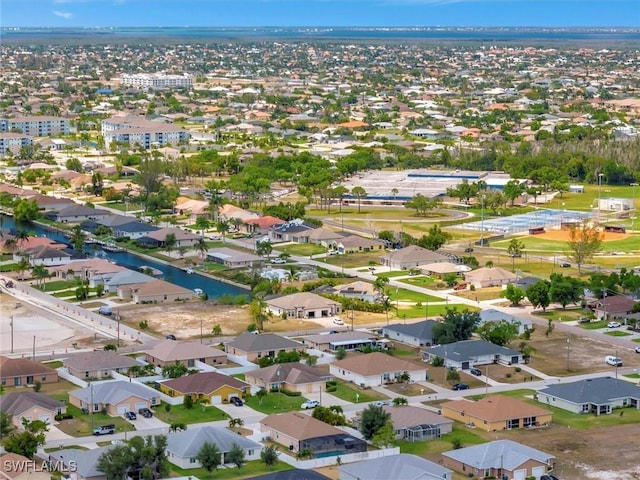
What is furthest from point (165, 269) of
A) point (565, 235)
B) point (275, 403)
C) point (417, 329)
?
point (275, 403)

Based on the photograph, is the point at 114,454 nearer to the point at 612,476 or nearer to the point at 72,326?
the point at 612,476

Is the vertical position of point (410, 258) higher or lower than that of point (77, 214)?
higher

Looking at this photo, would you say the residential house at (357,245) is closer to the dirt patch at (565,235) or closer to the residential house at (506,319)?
the dirt patch at (565,235)

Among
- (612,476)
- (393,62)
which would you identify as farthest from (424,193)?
(393,62)

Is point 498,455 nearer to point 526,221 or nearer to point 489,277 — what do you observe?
point 489,277

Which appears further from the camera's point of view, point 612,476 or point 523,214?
point 523,214

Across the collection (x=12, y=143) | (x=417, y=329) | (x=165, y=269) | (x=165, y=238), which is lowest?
(x=12, y=143)
